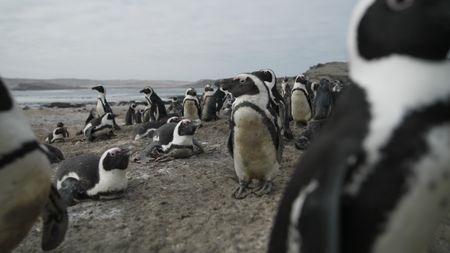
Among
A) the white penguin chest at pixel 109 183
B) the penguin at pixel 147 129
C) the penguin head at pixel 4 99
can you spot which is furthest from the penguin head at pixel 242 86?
the penguin at pixel 147 129

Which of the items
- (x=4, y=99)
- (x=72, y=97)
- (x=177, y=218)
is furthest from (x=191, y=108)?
(x=72, y=97)

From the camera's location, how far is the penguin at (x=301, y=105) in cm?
1159

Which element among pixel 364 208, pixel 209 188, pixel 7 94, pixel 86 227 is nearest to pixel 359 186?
pixel 364 208

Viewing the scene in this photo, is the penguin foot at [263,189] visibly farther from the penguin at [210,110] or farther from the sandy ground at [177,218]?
the penguin at [210,110]

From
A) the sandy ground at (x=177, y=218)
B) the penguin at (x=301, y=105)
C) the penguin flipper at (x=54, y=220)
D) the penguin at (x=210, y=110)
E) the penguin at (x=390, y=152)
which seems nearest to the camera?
the penguin at (x=390, y=152)

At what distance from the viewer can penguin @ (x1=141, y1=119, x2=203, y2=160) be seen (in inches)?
306

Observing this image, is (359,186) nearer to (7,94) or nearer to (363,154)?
(363,154)

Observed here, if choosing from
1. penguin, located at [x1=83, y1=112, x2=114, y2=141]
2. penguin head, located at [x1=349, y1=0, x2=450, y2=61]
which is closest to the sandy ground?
penguin head, located at [x1=349, y1=0, x2=450, y2=61]

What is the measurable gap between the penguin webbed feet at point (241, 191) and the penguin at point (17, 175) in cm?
272

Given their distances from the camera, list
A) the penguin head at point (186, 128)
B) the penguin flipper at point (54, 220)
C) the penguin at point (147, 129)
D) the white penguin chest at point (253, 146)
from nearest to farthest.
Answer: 1. the penguin flipper at point (54, 220)
2. the white penguin chest at point (253, 146)
3. the penguin head at point (186, 128)
4. the penguin at point (147, 129)

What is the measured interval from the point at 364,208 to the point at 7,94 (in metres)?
2.09

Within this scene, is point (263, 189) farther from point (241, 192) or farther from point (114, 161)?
point (114, 161)

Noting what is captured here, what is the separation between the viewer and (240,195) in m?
5.30

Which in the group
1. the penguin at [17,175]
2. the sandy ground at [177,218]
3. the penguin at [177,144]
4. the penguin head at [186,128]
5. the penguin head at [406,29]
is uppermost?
the penguin head at [406,29]
